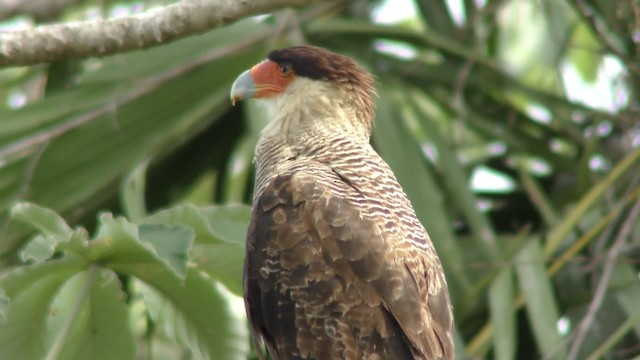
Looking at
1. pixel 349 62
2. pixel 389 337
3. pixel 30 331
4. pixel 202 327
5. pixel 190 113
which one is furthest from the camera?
pixel 190 113

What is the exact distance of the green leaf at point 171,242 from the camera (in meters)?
2.53

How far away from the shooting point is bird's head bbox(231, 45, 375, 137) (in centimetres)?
401

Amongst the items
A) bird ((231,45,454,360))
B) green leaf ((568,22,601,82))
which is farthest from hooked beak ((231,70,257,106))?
green leaf ((568,22,601,82))

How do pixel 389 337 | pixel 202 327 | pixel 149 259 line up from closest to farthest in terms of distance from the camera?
1. pixel 149 259
2. pixel 202 327
3. pixel 389 337

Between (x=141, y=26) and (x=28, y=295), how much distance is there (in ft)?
3.11

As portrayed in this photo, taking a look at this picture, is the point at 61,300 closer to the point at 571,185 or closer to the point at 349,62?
the point at 349,62

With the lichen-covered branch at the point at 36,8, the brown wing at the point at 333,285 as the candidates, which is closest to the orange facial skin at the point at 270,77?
the brown wing at the point at 333,285

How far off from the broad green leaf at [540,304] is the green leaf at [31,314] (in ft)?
5.75

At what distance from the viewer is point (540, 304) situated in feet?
12.8

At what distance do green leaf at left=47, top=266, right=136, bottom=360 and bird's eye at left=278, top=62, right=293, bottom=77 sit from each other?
1.48 meters

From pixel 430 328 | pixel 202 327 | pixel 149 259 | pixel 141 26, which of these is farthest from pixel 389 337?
pixel 141 26

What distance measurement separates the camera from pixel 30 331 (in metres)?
2.78

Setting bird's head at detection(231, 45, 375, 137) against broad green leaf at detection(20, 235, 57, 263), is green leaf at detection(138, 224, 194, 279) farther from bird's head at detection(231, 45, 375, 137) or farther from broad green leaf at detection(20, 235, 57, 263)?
bird's head at detection(231, 45, 375, 137)

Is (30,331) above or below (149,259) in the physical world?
below
